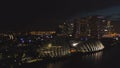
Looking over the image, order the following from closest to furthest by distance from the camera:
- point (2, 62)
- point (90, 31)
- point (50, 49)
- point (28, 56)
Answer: point (2, 62) < point (28, 56) < point (50, 49) < point (90, 31)

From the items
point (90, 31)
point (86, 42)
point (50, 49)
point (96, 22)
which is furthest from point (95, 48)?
point (96, 22)

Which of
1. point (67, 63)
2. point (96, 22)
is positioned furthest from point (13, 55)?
point (96, 22)

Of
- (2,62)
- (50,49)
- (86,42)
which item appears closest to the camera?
(2,62)

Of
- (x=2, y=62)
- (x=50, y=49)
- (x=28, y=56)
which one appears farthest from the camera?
(x=50, y=49)

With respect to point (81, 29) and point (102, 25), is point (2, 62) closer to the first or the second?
point (81, 29)

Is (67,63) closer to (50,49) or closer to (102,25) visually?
(50,49)

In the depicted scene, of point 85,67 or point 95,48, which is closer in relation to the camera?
point 85,67

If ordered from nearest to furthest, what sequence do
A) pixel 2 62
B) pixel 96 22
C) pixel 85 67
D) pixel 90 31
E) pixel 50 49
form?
pixel 2 62, pixel 85 67, pixel 50 49, pixel 90 31, pixel 96 22

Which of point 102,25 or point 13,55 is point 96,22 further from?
point 13,55

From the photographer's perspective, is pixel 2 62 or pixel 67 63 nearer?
pixel 2 62
